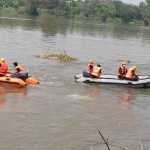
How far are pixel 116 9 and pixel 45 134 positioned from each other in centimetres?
7268

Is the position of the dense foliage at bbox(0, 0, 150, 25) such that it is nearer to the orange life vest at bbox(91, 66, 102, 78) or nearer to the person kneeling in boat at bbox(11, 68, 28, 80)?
the orange life vest at bbox(91, 66, 102, 78)

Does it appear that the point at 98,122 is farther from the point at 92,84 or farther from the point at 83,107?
the point at 92,84

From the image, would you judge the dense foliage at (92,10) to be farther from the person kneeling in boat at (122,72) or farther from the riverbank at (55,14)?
the person kneeling in boat at (122,72)

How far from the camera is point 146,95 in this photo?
13672 millimetres

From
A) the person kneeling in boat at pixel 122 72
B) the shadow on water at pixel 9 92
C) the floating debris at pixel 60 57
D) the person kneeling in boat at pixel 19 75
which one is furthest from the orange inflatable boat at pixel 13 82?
the floating debris at pixel 60 57

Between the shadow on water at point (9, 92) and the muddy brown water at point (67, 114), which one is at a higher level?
the shadow on water at point (9, 92)

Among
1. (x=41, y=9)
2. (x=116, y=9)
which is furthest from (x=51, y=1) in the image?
(x=116, y=9)

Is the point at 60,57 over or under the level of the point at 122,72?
under

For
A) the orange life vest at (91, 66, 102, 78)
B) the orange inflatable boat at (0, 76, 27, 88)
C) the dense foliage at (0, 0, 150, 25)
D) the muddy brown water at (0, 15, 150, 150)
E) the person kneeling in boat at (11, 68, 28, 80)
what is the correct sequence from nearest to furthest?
the muddy brown water at (0, 15, 150, 150)
the orange inflatable boat at (0, 76, 27, 88)
the person kneeling in boat at (11, 68, 28, 80)
the orange life vest at (91, 66, 102, 78)
the dense foliage at (0, 0, 150, 25)

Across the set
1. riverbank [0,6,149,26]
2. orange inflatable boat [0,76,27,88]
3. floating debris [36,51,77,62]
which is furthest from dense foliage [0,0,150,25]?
orange inflatable boat [0,76,27,88]

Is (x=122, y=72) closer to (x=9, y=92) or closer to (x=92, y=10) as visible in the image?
(x=9, y=92)

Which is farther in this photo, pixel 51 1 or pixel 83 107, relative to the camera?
pixel 51 1

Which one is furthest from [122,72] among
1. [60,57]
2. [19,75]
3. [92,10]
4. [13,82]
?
[92,10]

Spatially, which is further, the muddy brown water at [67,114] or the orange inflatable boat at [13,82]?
the orange inflatable boat at [13,82]
